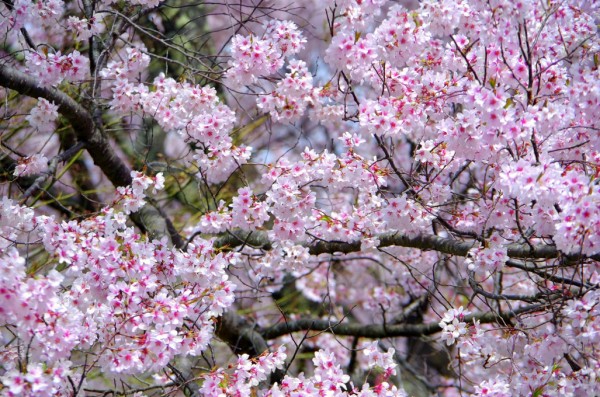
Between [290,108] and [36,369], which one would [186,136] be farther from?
[36,369]

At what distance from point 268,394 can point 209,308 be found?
489 mm

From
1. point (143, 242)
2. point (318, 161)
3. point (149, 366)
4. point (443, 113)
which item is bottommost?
point (149, 366)

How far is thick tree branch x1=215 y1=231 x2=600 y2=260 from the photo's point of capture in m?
3.07

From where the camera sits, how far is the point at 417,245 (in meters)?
3.56

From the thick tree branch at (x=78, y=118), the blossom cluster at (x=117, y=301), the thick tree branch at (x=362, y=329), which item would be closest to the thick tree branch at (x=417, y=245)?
the blossom cluster at (x=117, y=301)

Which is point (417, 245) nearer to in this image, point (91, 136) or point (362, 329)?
point (362, 329)

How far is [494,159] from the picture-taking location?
3.30m

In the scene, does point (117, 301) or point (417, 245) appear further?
point (417, 245)

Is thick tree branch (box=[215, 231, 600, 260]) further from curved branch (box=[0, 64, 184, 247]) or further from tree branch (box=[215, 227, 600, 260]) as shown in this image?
curved branch (box=[0, 64, 184, 247])

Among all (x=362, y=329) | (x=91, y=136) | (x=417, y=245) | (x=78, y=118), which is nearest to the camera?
(x=417, y=245)

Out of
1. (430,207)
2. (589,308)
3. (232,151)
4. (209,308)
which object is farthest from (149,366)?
(589,308)

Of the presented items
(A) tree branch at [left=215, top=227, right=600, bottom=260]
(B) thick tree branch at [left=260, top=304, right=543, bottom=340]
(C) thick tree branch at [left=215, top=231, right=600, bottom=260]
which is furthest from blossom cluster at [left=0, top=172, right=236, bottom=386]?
(B) thick tree branch at [left=260, top=304, right=543, bottom=340]

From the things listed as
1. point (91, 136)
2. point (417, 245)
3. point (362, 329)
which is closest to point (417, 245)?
point (417, 245)

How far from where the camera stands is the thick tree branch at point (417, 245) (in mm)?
3066
